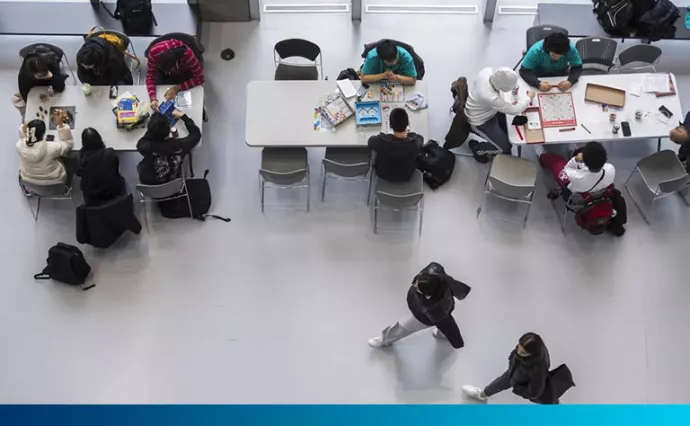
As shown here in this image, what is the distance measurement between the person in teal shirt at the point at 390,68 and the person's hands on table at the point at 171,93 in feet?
5.56

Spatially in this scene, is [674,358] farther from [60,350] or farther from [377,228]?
[60,350]

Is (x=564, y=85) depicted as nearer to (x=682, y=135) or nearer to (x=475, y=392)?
(x=682, y=135)

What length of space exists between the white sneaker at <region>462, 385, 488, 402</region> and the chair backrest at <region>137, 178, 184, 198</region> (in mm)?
2984

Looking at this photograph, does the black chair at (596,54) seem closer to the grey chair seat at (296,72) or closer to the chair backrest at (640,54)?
the chair backrest at (640,54)

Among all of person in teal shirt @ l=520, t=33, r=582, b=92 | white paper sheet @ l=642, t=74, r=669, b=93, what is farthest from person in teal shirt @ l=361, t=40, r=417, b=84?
white paper sheet @ l=642, t=74, r=669, b=93

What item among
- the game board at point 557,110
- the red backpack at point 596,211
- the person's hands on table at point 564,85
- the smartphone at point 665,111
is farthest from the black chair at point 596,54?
the red backpack at point 596,211

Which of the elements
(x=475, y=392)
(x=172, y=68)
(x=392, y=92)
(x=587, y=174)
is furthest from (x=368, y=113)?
(x=475, y=392)

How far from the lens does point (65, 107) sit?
21.5 ft

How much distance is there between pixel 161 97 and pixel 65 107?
2.81 feet

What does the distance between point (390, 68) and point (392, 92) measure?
0.74 ft

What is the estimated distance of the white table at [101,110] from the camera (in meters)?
6.41

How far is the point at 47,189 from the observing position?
6531mm

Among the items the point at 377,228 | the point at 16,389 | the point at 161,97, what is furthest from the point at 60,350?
the point at 377,228

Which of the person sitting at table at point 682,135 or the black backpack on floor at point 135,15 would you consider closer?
the person sitting at table at point 682,135
